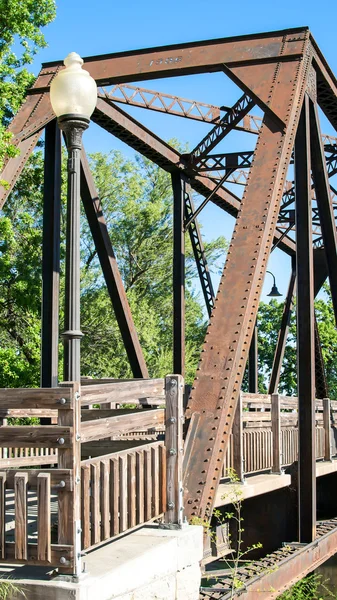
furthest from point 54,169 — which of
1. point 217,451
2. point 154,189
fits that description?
point 154,189

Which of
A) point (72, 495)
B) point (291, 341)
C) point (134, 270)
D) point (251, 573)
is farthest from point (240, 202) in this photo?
point (291, 341)

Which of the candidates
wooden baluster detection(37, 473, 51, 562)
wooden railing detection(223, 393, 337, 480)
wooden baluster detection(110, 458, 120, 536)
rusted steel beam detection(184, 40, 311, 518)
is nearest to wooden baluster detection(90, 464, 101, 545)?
wooden baluster detection(110, 458, 120, 536)

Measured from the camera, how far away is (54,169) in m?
13.3

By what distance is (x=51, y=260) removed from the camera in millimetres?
12875

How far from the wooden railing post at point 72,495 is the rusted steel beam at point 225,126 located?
36.8 feet

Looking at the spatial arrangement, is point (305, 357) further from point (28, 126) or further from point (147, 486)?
point (28, 126)

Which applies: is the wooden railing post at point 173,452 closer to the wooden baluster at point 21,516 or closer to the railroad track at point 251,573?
the railroad track at point 251,573

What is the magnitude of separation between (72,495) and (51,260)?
8.27 metres

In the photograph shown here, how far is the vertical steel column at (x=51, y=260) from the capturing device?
1247 centimetres

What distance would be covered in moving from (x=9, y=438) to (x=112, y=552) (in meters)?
1.08

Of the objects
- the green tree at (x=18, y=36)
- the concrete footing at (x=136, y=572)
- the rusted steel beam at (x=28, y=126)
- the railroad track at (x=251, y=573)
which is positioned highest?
the green tree at (x=18, y=36)

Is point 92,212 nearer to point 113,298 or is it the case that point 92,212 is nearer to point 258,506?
point 113,298

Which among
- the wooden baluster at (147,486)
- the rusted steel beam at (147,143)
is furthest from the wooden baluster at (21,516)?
the rusted steel beam at (147,143)

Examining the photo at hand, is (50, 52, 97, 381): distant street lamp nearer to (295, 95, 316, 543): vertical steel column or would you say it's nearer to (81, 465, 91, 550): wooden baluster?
(81, 465, 91, 550): wooden baluster
